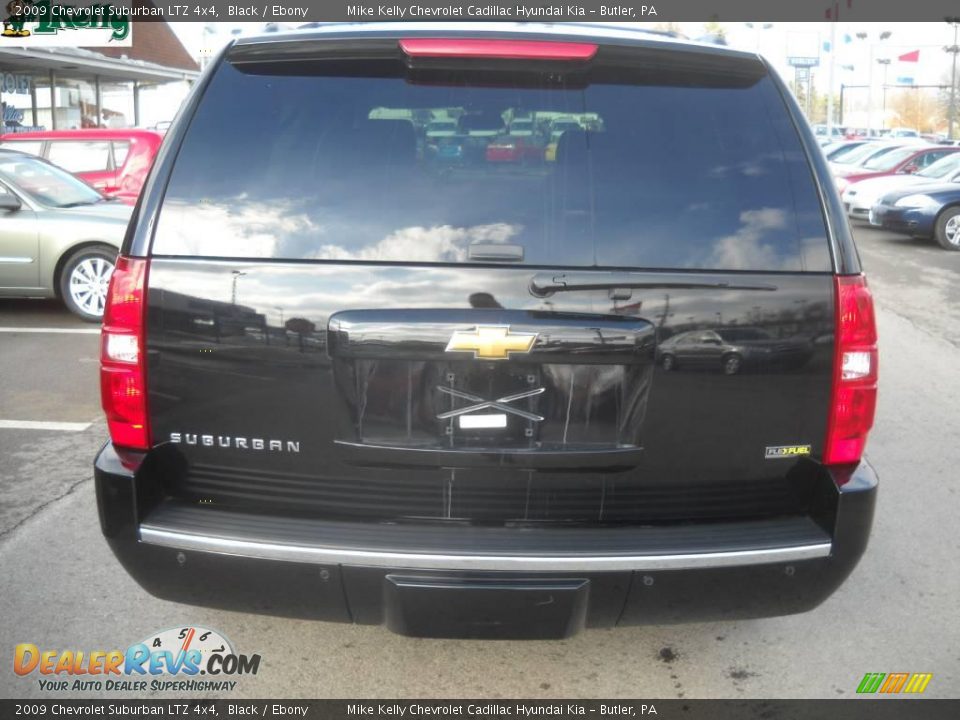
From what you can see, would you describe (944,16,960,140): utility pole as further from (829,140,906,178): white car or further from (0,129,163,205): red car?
(0,129,163,205): red car

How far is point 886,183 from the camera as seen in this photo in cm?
1914

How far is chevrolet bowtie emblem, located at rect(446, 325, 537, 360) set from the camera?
243 centimetres

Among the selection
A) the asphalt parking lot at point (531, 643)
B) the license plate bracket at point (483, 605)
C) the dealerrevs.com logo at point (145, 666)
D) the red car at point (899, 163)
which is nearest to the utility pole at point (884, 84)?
the red car at point (899, 163)

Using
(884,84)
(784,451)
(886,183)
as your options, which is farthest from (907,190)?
(884,84)

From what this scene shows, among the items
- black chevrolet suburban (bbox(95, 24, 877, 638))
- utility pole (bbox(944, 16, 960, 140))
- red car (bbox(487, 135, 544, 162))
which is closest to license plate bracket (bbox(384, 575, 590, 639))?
black chevrolet suburban (bbox(95, 24, 877, 638))

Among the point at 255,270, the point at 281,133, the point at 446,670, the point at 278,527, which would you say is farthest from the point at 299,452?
the point at 446,670

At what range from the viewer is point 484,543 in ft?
8.14

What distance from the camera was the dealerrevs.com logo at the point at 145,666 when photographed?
314 centimetres

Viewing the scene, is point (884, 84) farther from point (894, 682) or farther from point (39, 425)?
point (894, 682)

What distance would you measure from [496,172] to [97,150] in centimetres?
1164

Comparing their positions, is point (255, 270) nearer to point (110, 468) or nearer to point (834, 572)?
point (110, 468)

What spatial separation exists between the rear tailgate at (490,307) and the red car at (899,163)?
19416 millimetres

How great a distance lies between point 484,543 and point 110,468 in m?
1.08

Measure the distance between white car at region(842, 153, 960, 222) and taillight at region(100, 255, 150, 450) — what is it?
16691 mm
